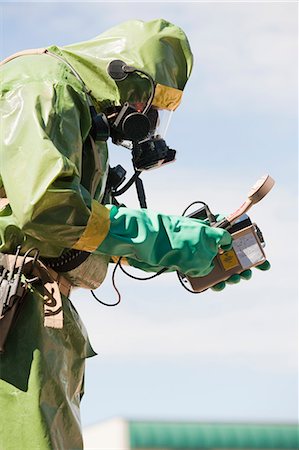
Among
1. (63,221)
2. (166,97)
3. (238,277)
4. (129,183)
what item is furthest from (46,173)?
(238,277)

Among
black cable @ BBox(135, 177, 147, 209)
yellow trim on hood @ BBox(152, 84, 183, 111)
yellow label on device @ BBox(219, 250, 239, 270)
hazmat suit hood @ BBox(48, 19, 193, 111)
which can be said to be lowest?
yellow label on device @ BBox(219, 250, 239, 270)

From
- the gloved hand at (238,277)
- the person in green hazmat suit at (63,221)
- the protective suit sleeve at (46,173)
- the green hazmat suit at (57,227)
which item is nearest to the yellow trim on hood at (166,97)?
the person in green hazmat suit at (63,221)

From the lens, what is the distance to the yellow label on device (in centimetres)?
601

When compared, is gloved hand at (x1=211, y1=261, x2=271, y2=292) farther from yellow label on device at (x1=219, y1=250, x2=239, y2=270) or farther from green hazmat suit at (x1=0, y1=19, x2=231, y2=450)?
green hazmat suit at (x1=0, y1=19, x2=231, y2=450)

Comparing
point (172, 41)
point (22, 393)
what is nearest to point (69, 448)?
point (22, 393)

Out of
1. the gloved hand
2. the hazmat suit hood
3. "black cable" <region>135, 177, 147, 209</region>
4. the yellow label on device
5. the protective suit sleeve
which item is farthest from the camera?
the gloved hand

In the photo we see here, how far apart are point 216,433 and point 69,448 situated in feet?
10.3

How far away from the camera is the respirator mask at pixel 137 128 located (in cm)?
575

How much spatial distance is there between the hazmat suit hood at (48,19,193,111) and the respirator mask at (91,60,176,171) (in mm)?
35

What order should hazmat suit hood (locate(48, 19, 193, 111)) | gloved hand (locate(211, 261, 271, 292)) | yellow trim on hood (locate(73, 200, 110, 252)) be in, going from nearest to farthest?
1. yellow trim on hood (locate(73, 200, 110, 252))
2. hazmat suit hood (locate(48, 19, 193, 111))
3. gloved hand (locate(211, 261, 271, 292))

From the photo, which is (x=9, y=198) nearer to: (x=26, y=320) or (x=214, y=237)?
(x=26, y=320)

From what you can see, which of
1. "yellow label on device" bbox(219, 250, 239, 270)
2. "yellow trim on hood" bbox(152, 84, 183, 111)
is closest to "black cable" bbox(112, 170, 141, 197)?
"yellow trim on hood" bbox(152, 84, 183, 111)

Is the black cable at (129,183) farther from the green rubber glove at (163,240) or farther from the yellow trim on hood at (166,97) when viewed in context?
the green rubber glove at (163,240)

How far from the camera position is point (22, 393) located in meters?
5.29
